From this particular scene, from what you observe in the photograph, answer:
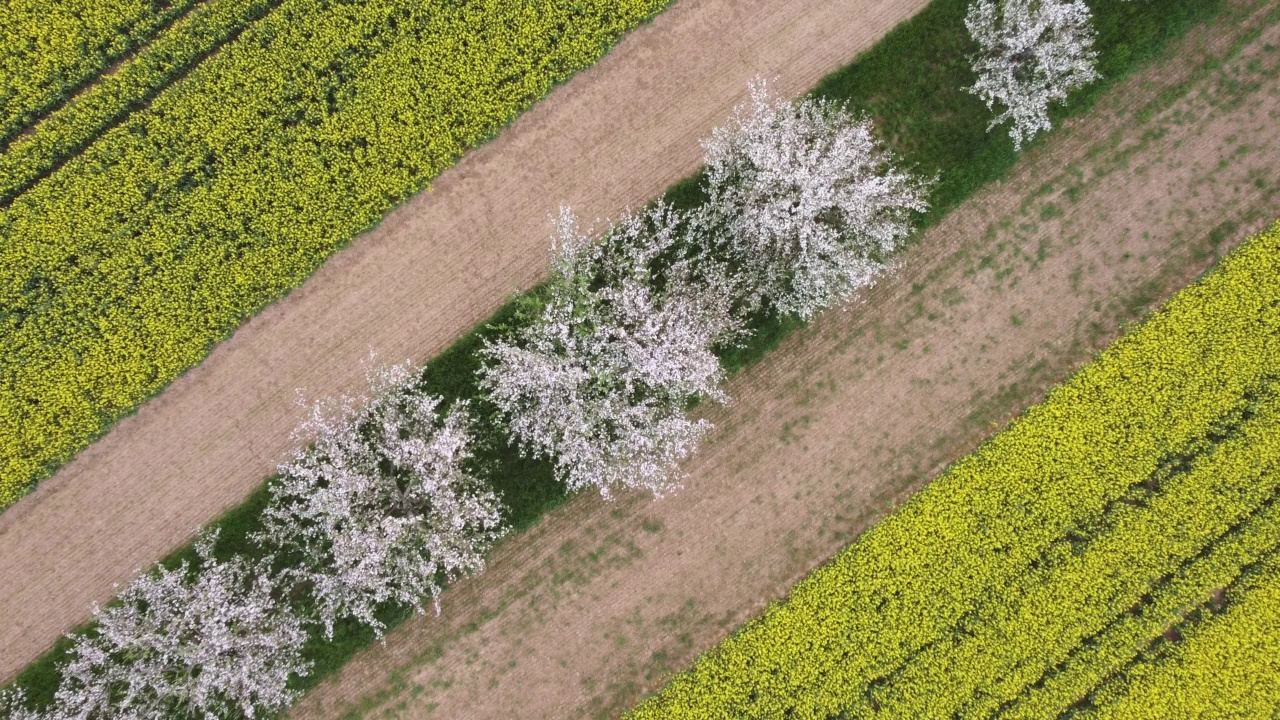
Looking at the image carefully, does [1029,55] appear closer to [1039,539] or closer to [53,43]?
[1039,539]

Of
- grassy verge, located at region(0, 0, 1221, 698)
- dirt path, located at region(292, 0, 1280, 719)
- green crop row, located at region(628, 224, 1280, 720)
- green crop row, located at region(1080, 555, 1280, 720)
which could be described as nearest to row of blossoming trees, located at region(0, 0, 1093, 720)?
grassy verge, located at region(0, 0, 1221, 698)

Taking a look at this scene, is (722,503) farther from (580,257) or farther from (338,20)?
(338,20)

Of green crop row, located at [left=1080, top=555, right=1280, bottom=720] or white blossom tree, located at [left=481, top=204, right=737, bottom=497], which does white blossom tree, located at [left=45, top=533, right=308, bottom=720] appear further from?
green crop row, located at [left=1080, top=555, right=1280, bottom=720]

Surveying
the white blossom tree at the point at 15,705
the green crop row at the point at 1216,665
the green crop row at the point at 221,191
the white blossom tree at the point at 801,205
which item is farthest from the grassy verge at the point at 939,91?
the green crop row at the point at 1216,665

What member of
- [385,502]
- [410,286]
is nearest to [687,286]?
[410,286]

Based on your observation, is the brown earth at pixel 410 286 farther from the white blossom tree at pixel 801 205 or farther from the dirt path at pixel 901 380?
the dirt path at pixel 901 380

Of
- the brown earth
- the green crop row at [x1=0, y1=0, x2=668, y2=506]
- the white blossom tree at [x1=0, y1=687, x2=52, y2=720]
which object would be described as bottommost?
the white blossom tree at [x1=0, y1=687, x2=52, y2=720]
